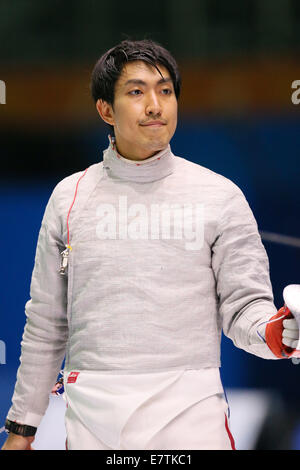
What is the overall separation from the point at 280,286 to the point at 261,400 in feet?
1.10

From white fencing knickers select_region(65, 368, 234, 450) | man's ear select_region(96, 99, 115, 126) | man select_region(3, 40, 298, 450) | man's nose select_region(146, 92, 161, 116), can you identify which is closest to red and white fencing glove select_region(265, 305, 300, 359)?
man select_region(3, 40, 298, 450)

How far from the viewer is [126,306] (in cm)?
149

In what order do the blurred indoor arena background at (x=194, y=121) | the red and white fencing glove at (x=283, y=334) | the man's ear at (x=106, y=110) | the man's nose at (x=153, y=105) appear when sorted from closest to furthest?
the red and white fencing glove at (x=283, y=334), the man's nose at (x=153, y=105), the man's ear at (x=106, y=110), the blurred indoor arena background at (x=194, y=121)

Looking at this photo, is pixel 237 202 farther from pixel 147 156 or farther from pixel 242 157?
pixel 242 157

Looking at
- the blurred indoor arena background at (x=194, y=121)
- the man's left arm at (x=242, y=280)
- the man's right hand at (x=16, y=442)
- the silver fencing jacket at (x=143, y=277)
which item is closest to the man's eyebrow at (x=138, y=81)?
the silver fencing jacket at (x=143, y=277)

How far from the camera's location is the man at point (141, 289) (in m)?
1.45

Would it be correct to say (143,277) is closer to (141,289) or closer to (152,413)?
(141,289)

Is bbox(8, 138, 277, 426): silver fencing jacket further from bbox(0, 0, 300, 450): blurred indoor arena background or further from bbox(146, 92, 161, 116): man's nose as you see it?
bbox(0, 0, 300, 450): blurred indoor arena background

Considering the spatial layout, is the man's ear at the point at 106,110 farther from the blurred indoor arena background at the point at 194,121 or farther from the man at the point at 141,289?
the blurred indoor arena background at the point at 194,121

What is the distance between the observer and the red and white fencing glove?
1.25m

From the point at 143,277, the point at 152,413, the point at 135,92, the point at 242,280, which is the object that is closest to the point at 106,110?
the point at 135,92

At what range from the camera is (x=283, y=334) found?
1.28m

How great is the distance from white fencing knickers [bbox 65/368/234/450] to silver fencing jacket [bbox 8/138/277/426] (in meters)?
0.03
